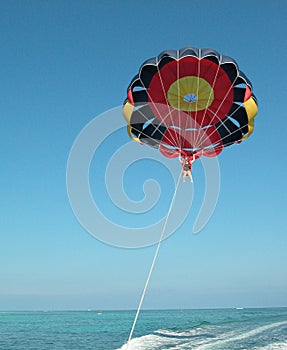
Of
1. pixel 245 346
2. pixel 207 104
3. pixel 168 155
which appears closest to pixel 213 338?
pixel 245 346

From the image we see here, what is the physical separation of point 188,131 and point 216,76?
2.14 meters

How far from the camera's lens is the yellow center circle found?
1036 cm

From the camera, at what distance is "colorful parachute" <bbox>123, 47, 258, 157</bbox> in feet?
32.2

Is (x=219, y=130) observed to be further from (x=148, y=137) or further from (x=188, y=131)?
(x=148, y=137)

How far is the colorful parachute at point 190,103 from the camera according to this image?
9.82 meters

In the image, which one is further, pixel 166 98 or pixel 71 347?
pixel 71 347

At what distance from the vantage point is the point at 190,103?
36.5 ft

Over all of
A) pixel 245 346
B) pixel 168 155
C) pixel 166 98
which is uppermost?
pixel 166 98

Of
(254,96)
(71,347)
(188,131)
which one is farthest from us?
(71,347)

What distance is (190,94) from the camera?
10719 millimetres

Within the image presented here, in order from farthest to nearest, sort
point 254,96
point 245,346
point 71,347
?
point 71,347, point 245,346, point 254,96

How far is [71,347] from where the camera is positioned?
17.4 m

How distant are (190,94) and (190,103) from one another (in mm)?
454

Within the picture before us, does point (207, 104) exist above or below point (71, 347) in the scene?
above
